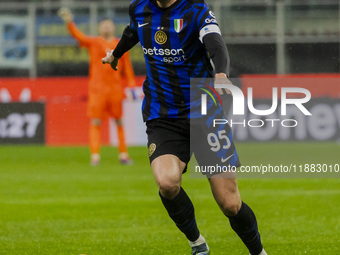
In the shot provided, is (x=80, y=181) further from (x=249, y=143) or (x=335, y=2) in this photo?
(x=335, y=2)

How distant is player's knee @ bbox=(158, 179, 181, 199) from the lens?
4613mm

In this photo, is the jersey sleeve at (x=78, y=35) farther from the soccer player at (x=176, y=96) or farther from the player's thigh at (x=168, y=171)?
the player's thigh at (x=168, y=171)

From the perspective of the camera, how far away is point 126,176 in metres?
10.4

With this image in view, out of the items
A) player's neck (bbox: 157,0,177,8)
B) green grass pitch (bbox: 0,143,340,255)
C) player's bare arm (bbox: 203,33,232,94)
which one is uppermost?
player's neck (bbox: 157,0,177,8)

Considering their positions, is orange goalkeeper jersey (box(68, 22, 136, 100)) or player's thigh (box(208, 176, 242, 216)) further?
orange goalkeeper jersey (box(68, 22, 136, 100))

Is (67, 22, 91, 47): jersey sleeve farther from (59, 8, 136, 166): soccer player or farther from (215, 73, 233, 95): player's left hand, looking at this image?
(215, 73, 233, 95): player's left hand

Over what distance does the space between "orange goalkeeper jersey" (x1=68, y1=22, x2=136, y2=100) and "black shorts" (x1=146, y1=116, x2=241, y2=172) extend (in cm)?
664

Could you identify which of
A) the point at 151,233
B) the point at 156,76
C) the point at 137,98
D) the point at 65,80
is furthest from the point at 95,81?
the point at 156,76

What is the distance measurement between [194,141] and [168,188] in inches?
13.5

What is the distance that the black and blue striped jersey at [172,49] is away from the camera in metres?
4.64

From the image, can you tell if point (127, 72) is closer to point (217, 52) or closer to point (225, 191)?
point (225, 191)

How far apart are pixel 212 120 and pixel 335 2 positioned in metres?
12.9

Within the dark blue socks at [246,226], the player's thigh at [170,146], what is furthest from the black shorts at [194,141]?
the dark blue socks at [246,226]

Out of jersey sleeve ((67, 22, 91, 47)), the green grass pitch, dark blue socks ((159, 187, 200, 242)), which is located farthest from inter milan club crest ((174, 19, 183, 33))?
jersey sleeve ((67, 22, 91, 47))
